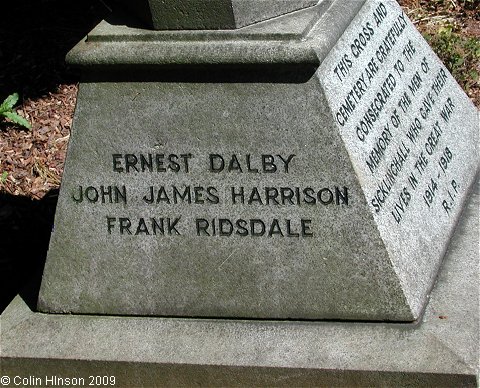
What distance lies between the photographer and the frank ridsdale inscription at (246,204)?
11.6 feet

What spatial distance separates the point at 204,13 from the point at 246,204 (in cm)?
68

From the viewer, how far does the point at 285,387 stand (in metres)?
3.53

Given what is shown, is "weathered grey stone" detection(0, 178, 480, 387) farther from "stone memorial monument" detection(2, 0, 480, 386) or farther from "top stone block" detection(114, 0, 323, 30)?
"top stone block" detection(114, 0, 323, 30)

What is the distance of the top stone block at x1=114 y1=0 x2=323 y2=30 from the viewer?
354 cm

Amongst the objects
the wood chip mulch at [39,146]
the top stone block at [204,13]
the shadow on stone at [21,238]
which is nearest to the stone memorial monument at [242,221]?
the top stone block at [204,13]

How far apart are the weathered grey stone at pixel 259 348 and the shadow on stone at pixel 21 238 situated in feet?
1.98

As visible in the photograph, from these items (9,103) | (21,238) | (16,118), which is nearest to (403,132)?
(21,238)

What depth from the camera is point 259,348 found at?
11.8 feet

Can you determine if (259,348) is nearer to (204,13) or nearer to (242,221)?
(242,221)

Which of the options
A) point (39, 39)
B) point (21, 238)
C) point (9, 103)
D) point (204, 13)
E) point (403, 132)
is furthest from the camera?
point (39, 39)

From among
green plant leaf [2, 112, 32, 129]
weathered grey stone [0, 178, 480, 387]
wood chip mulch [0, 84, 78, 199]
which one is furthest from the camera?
green plant leaf [2, 112, 32, 129]

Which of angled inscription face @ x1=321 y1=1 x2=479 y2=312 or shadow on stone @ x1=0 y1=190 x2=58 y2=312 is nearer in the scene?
angled inscription face @ x1=321 y1=1 x2=479 y2=312

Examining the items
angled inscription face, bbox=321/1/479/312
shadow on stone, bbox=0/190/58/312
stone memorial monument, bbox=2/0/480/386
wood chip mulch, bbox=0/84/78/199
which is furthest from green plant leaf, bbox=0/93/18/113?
angled inscription face, bbox=321/1/479/312

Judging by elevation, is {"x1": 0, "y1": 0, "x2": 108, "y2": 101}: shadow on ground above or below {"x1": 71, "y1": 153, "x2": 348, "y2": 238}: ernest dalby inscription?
below
